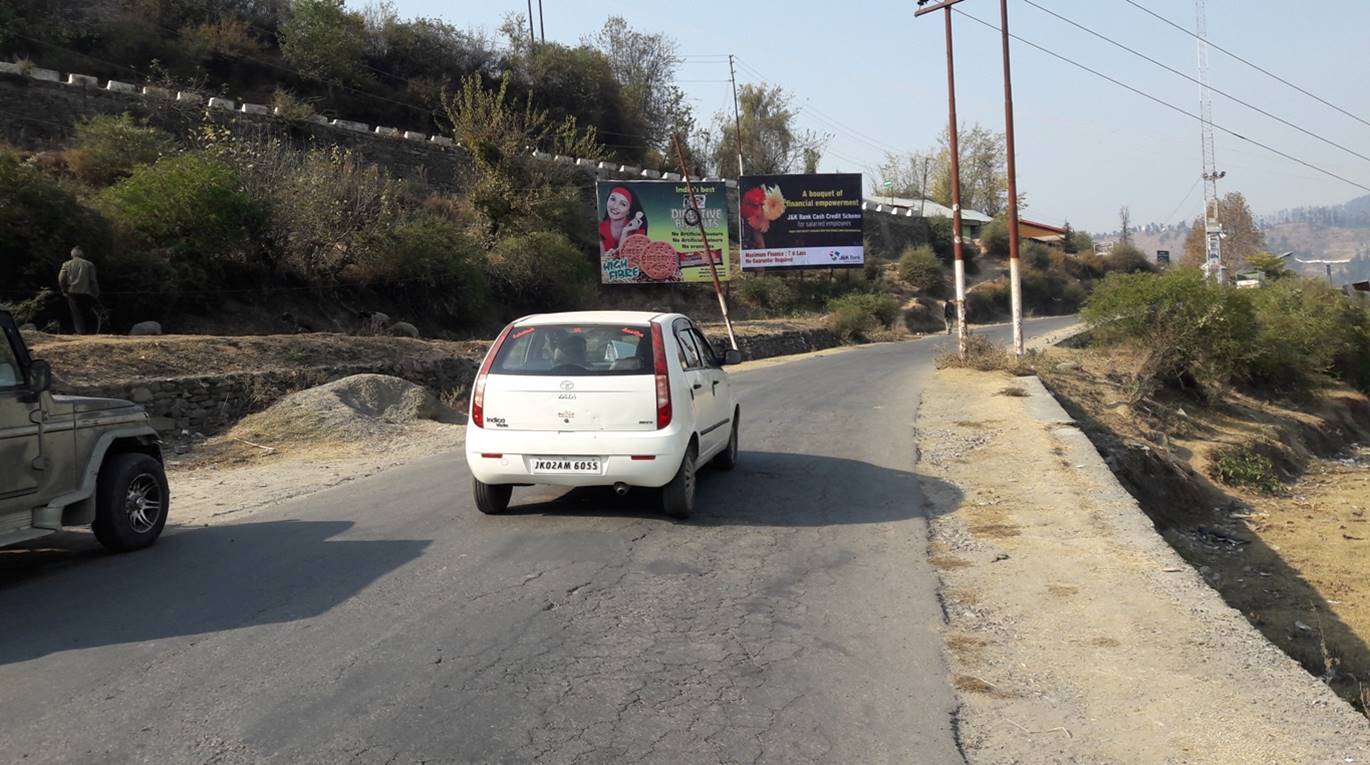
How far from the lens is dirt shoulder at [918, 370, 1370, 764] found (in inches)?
175

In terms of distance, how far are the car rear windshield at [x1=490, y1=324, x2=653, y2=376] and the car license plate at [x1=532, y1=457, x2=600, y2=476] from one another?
2.30 ft

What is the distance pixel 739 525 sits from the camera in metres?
8.62

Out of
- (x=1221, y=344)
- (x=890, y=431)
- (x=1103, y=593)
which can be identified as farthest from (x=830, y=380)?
(x=1103, y=593)

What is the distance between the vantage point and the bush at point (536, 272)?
→ 36844 mm

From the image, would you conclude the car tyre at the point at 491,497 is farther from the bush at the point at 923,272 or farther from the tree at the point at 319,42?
the bush at the point at 923,272

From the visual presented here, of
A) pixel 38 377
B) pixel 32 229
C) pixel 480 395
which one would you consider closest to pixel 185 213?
pixel 32 229

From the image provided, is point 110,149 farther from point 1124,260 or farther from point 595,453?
point 1124,260

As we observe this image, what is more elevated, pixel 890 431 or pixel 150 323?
pixel 150 323

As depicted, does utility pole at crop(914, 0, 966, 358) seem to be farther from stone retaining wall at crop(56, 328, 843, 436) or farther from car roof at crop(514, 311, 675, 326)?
car roof at crop(514, 311, 675, 326)

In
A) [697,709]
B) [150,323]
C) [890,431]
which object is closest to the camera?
[697,709]

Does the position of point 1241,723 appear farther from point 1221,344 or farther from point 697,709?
point 1221,344

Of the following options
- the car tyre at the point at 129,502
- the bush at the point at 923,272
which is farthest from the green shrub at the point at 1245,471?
the bush at the point at 923,272

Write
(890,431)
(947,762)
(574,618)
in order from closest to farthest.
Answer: (947,762), (574,618), (890,431)

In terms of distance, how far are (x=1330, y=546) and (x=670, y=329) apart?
977 centimetres
